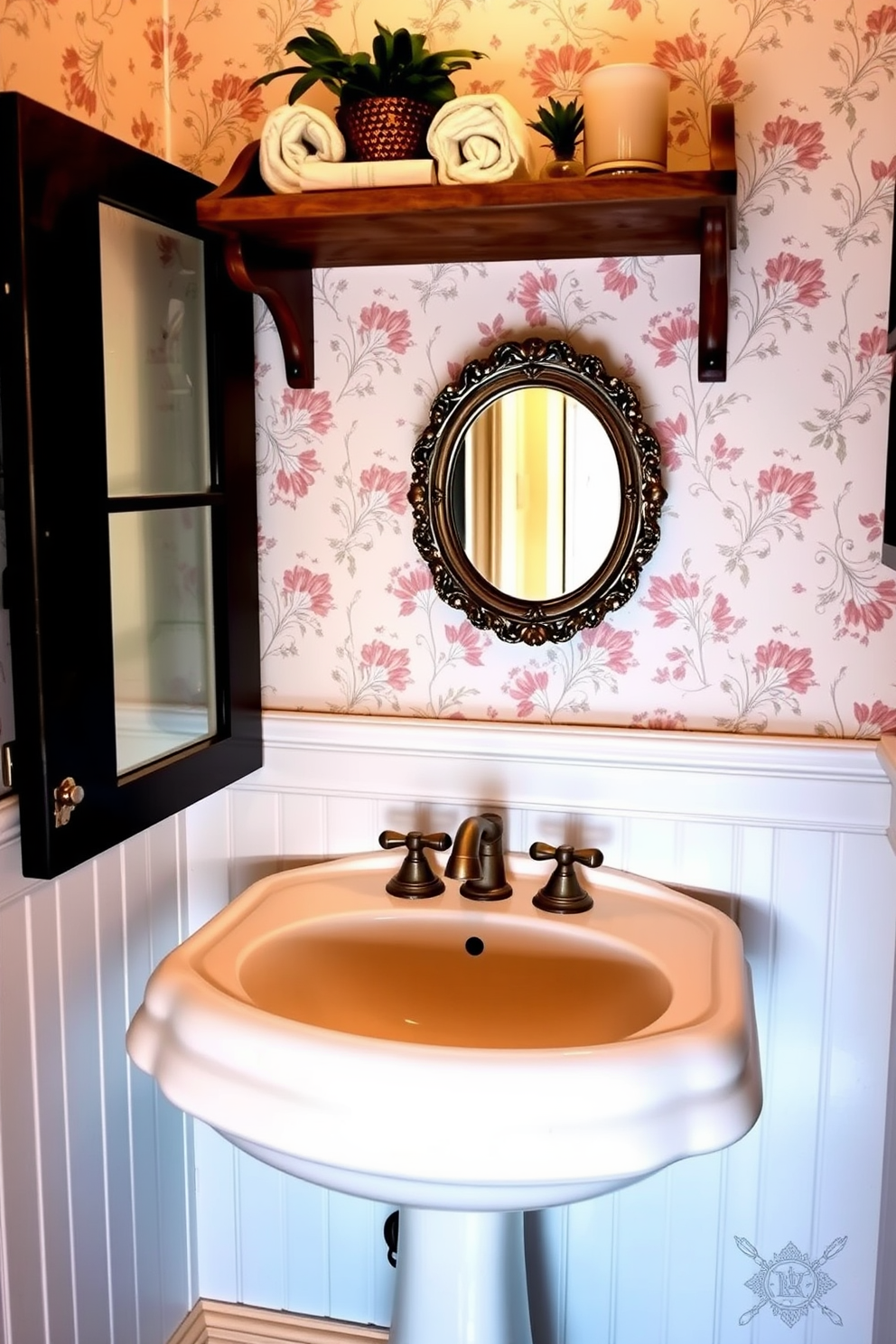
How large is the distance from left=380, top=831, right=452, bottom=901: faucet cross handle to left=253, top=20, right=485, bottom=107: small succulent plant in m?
0.84

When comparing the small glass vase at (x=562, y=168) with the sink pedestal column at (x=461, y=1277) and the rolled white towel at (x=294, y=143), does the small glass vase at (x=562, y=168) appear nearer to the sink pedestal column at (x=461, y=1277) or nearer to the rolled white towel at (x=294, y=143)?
the rolled white towel at (x=294, y=143)


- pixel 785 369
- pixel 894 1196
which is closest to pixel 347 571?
pixel 785 369

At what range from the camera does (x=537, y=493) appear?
152cm

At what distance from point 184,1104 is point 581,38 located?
127 centimetres

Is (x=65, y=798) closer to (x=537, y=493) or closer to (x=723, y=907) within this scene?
(x=537, y=493)

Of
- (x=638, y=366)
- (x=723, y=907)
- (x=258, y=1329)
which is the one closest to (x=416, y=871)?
(x=723, y=907)

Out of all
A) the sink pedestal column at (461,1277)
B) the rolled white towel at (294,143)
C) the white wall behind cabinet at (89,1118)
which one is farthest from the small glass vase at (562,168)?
the sink pedestal column at (461,1277)

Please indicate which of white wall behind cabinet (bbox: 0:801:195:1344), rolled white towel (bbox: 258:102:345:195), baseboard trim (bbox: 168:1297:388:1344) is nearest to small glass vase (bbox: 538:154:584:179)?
rolled white towel (bbox: 258:102:345:195)

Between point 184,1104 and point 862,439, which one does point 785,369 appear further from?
point 184,1104

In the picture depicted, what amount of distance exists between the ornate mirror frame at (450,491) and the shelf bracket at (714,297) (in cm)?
10

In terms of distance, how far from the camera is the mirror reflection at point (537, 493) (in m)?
1.50

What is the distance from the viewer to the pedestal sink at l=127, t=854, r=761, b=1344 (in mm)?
1057

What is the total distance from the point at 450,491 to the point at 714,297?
1.28 ft

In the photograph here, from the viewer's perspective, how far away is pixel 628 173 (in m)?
1.26
